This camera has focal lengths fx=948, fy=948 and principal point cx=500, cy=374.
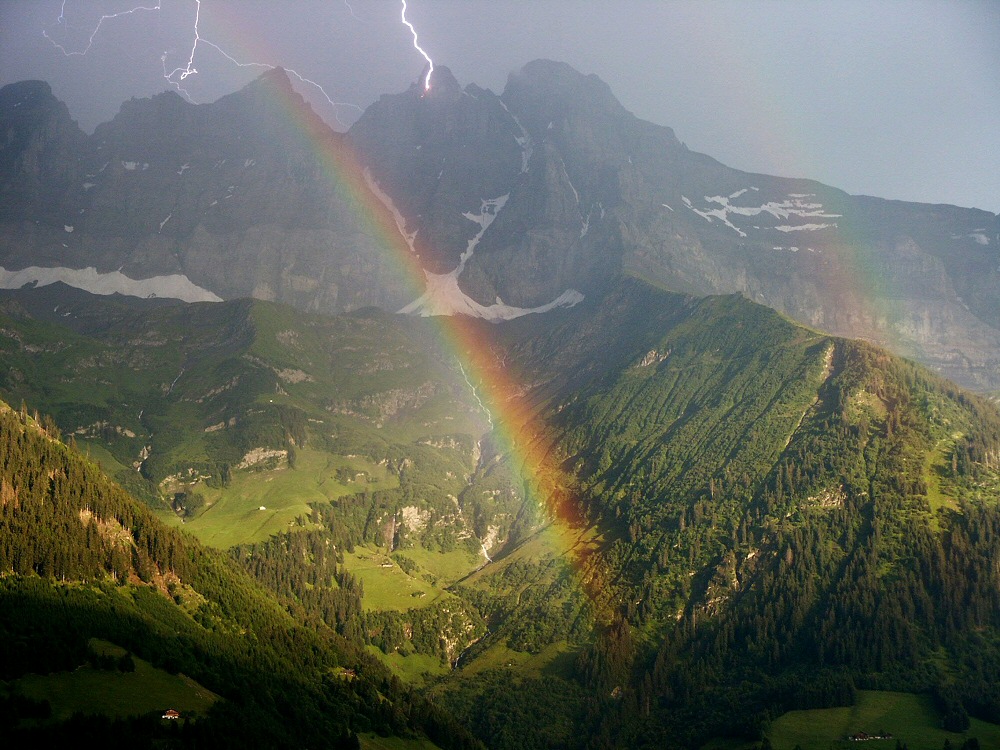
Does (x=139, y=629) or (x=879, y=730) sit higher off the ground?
(x=139, y=629)

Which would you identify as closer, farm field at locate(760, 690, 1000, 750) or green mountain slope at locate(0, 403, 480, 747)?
green mountain slope at locate(0, 403, 480, 747)

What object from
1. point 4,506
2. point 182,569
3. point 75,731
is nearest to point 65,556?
point 4,506

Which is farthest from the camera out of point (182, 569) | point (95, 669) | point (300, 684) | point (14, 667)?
point (182, 569)

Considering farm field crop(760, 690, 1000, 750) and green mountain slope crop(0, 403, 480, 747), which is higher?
green mountain slope crop(0, 403, 480, 747)

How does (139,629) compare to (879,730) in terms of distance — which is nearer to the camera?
(139,629)

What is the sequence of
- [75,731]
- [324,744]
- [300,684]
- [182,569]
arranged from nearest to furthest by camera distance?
[75,731]
[324,744]
[300,684]
[182,569]

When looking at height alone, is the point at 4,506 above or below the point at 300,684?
above

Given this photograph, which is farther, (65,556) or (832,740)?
(832,740)

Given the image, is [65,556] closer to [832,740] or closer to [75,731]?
[75,731]

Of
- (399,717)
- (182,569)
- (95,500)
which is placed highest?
(95,500)

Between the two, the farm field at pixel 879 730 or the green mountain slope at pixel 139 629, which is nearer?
the green mountain slope at pixel 139 629

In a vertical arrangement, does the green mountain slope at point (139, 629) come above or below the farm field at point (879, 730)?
above
